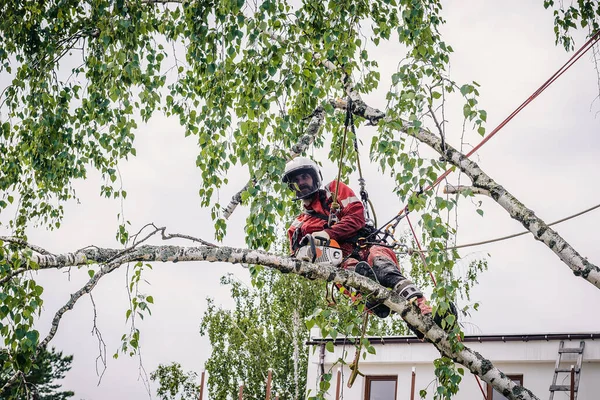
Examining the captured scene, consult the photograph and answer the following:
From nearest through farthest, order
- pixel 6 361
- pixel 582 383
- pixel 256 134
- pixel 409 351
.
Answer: pixel 6 361 < pixel 256 134 < pixel 582 383 < pixel 409 351

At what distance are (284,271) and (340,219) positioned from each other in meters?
1.43

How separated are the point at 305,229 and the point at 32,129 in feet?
9.86

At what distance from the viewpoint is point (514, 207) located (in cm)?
532

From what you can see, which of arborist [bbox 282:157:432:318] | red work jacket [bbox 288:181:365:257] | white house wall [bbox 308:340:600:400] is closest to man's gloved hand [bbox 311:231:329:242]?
arborist [bbox 282:157:432:318]

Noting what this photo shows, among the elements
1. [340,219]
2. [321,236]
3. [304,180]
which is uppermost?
[304,180]

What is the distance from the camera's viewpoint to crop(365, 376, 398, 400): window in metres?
13.4

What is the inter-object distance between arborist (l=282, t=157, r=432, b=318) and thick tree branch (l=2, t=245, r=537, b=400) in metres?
0.23

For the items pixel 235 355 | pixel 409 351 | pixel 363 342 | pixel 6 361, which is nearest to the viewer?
pixel 6 361

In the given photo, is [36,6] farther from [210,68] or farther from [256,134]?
[256,134]

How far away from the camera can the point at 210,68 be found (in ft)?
18.8

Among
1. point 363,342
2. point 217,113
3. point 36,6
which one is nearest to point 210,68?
point 217,113

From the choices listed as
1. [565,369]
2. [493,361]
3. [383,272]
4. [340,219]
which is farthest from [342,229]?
[493,361]

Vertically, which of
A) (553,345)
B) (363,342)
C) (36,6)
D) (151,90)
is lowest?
(363,342)

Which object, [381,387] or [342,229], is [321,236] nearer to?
[342,229]
